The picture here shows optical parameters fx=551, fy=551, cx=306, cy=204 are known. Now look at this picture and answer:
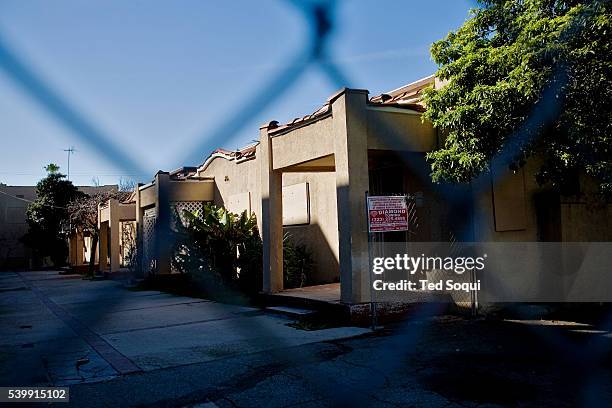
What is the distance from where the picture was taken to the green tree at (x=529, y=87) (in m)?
6.11

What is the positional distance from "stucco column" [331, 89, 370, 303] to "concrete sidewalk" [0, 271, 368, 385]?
76cm

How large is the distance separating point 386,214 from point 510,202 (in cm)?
244

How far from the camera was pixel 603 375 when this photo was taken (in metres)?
5.17

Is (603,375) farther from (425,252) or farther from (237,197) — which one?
(237,197)

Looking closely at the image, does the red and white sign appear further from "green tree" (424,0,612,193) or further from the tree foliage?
the tree foliage

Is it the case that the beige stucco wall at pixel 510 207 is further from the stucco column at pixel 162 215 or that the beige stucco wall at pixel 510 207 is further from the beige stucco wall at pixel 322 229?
the stucco column at pixel 162 215

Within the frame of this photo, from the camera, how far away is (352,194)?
27.6 feet

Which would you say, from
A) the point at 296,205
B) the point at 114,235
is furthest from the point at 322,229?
the point at 114,235

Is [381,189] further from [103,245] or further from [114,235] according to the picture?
[103,245]

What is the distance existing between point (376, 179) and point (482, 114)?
4453mm

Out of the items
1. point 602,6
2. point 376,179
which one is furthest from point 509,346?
point 376,179

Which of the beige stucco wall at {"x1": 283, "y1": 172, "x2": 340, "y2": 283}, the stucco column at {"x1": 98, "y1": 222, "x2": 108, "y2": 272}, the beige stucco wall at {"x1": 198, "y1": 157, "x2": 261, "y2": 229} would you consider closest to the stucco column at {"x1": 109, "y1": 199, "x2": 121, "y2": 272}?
the stucco column at {"x1": 98, "y1": 222, "x2": 108, "y2": 272}

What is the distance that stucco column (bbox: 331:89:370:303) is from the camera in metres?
8.34

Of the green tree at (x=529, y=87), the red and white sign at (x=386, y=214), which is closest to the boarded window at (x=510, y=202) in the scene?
the green tree at (x=529, y=87)
